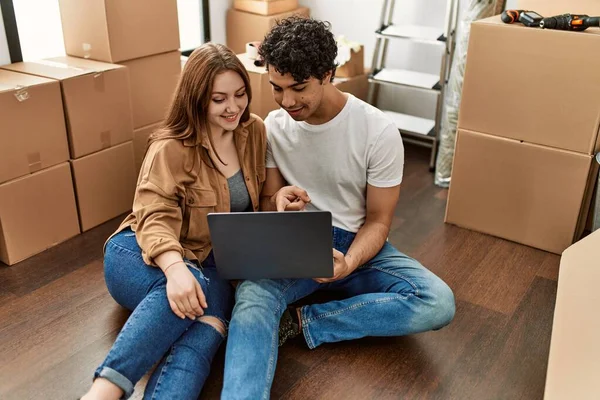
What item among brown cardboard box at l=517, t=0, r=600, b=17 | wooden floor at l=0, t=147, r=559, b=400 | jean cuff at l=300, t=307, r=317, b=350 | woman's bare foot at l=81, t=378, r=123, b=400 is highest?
brown cardboard box at l=517, t=0, r=600, b=17

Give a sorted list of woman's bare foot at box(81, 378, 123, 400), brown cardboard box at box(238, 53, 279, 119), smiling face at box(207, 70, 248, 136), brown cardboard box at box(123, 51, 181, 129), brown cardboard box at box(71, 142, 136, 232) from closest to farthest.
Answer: woman's bare foot at box(81, 378, 123, 400) < smiling face at box(207, 70, 248, 136) < brown cardboard box at box(71, 142, 136, 232) < brown cardboard box at box(123, 51, 181, 129) < brown cardboard box at box(238, 53, 279, 119)

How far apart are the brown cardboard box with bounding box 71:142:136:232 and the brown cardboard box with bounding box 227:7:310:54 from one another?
3.84ft

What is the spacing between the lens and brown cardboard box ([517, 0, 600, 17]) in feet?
7.13

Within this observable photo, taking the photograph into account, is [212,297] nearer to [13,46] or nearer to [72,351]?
[72,351]

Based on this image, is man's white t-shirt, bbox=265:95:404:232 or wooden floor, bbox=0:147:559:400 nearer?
wooden floor, bbox=0:147:559:400

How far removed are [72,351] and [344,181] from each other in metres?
0.90

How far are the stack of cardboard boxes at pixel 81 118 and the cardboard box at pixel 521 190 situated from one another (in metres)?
1.32

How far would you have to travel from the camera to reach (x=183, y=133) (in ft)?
5.26

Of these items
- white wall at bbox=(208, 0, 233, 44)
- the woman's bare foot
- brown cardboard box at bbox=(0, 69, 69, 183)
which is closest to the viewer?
the woman's bare foot

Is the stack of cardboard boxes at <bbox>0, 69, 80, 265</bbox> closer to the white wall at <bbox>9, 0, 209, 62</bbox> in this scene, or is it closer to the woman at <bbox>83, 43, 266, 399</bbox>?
the white wall at <bbox>9, 0, 209, 62</bbox>

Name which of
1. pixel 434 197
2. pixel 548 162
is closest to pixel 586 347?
pixel 548 162

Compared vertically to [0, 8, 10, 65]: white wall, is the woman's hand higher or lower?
lower

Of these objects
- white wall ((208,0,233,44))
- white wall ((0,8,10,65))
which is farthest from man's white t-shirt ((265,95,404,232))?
white wall ((208,0,233,44))

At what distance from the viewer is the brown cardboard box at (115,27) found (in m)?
2.31
